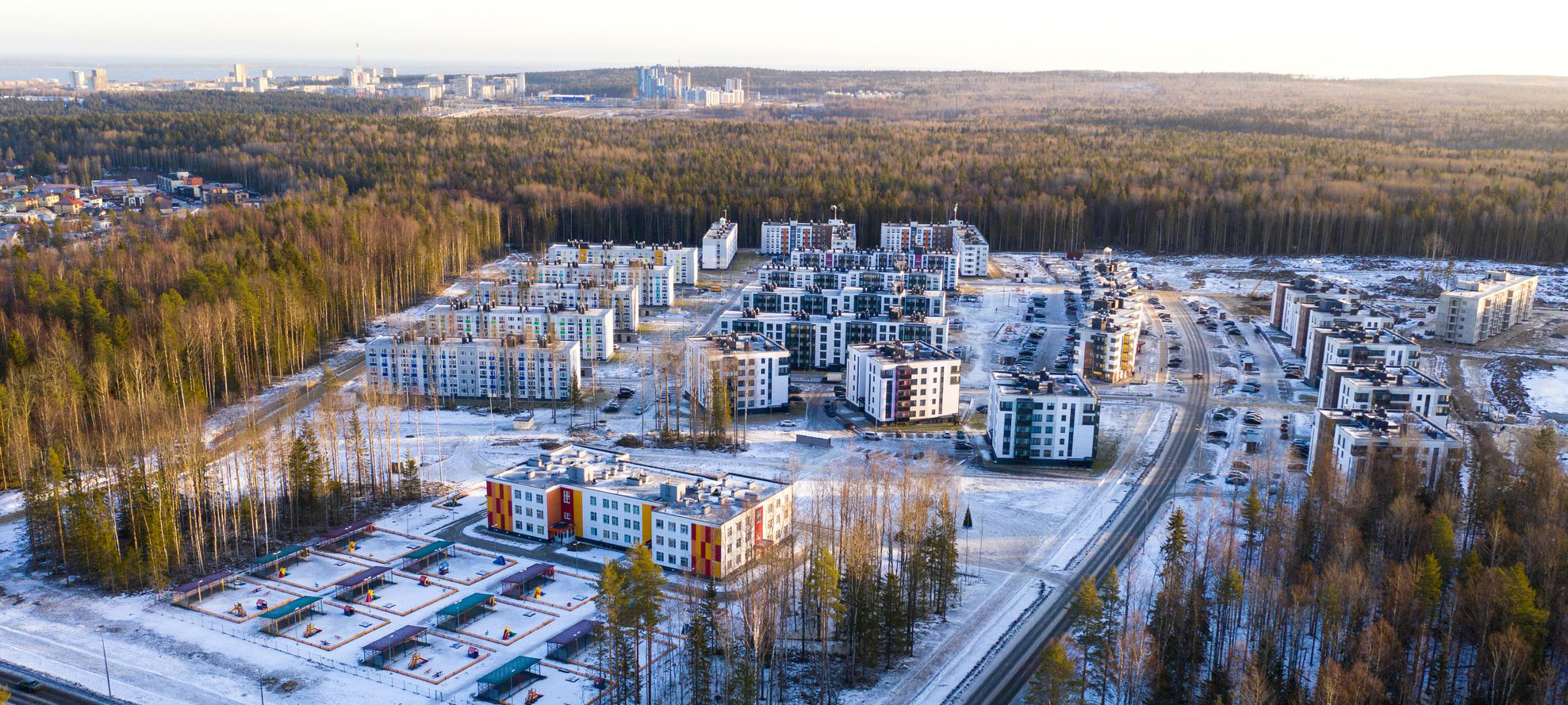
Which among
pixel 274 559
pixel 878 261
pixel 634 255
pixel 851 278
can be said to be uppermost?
pixel 878 261

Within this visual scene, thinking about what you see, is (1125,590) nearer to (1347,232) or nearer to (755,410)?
(755,410)

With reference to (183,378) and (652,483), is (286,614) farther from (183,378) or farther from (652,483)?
(183,378)

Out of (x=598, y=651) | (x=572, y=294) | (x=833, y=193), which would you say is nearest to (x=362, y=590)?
(x=598, y=651)

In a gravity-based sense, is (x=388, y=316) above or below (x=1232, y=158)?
below

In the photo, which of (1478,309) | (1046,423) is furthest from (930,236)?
(1046,423)

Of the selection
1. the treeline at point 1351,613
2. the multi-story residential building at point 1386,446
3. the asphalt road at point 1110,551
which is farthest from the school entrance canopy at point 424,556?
the multi-story residential building at point 1386,446

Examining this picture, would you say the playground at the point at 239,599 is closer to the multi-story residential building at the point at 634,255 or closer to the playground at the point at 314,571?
the playground at the point at 314,571
